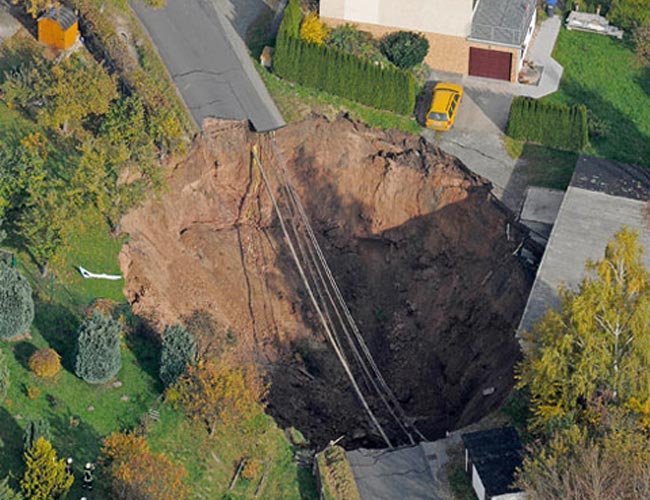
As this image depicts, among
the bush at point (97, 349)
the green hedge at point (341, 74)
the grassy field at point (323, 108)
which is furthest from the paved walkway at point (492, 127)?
the bush at point (97, 349)

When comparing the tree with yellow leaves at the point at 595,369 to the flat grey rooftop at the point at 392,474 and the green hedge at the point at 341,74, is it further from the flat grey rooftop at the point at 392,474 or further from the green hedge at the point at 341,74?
the green hedge at the point at 341,74

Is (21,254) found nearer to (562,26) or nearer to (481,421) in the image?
(481,421)

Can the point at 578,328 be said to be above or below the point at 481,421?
above

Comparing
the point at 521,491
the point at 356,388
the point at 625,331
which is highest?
the point at 625,331

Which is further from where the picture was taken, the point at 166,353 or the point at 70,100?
the point at 70,100

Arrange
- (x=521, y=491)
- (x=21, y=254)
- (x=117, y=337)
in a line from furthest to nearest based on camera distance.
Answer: (x=21, y=254) → (x=117, y=337) → (x=521, y=491)

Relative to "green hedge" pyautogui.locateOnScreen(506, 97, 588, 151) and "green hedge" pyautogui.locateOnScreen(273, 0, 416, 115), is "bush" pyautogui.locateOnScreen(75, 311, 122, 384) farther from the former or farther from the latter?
"green hedge" pyautogui.locateOnScreen(506, 97, 588, 151)

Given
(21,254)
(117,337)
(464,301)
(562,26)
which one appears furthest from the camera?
(562,26)

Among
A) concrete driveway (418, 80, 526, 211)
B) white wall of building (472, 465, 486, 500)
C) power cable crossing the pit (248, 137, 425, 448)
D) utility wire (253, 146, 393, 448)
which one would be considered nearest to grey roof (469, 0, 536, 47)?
concrete driveway (418, 80, 526, 211)

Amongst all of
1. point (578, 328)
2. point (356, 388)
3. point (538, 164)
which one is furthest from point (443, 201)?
point (578, 328)
